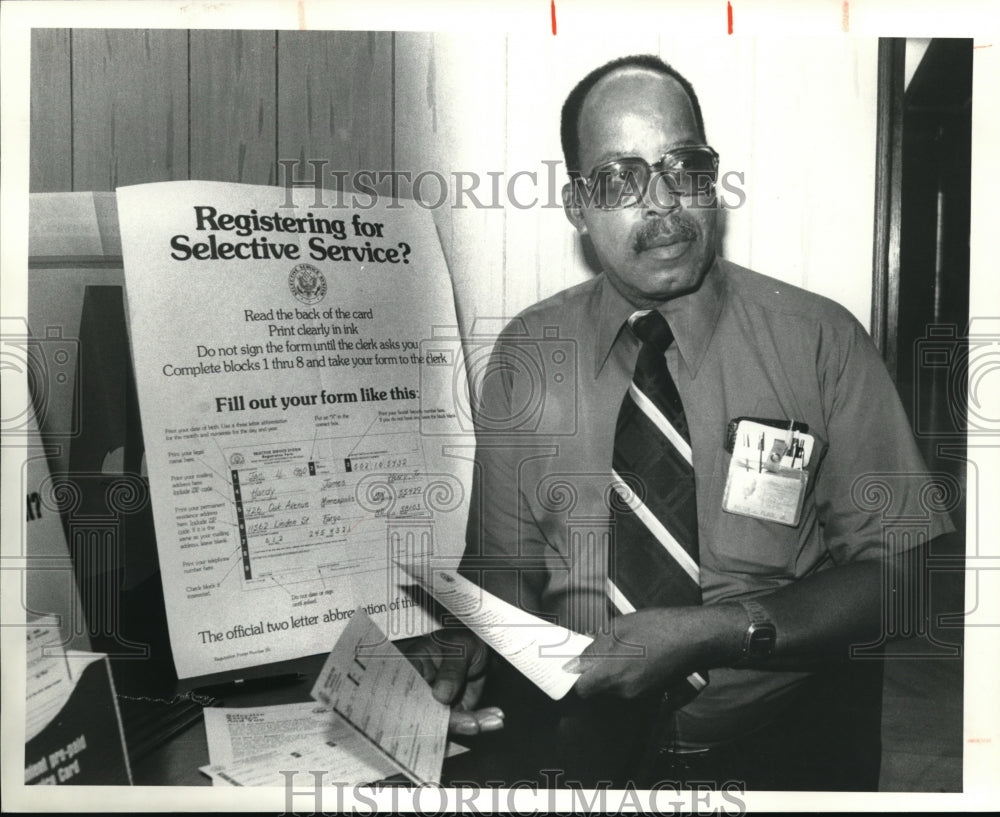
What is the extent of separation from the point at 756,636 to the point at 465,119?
3.51 ft

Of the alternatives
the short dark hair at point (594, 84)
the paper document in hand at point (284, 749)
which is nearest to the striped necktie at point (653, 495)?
the short dark hair at point (594, 84)

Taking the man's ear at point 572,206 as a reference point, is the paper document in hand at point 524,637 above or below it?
below

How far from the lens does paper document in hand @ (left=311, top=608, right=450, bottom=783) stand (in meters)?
1.73

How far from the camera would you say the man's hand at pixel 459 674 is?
1.78 metres

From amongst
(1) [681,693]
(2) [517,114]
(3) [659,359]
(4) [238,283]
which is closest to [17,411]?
(4) [238,283]

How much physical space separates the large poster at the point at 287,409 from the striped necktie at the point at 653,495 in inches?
11.5

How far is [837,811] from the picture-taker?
1.83 meters

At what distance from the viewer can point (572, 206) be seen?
178 centimetres

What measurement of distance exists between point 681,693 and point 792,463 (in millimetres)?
461

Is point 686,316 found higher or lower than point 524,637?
higher

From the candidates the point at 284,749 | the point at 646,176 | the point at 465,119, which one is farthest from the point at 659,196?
the point at 284,749

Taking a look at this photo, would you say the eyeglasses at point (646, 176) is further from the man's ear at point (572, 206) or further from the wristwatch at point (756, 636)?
the wristwatch at point (756, 636)

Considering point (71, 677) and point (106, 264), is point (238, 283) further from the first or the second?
point (71, 677)

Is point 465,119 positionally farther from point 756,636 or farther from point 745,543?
point 756,636
